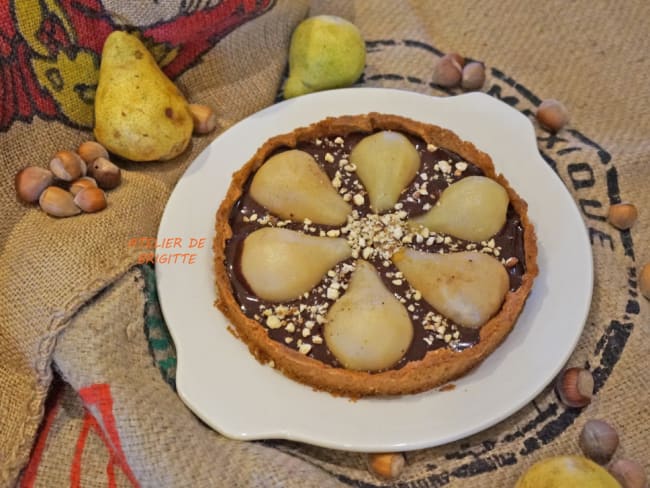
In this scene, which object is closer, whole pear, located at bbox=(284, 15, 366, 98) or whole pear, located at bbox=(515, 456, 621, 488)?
whole pear, located at bbox=(515, 456, 621, 488)

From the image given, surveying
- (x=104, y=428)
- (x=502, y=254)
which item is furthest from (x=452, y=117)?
(x=104, y=428)

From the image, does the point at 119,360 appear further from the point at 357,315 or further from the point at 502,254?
the point at 502,254

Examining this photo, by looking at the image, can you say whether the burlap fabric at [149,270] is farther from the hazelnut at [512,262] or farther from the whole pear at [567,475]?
the hazelnut at [512,262]

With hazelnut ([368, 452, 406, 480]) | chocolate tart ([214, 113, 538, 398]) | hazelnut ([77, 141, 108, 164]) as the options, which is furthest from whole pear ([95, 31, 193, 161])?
hazelnut ([368, 452, 406, 480])

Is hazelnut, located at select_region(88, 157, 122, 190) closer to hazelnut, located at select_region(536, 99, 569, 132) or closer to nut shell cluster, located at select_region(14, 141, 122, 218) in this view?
nut shell cluster, located at select_region(14, 141, 122, 218)

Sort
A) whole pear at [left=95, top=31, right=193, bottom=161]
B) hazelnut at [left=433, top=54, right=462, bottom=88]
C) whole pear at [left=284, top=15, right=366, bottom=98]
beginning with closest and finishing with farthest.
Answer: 1. whole pear at [left=95, top=31, right=193, bottom=161]
2. whole pear at [left=284, top=15, right=366, bottom=98]
3. hazelnut at [left=433, top=54, right=462, bottom=88]

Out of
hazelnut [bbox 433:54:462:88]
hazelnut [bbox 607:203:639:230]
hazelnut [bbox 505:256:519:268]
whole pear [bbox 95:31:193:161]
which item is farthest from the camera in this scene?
hazelnut [bbox 433:54:462:88]

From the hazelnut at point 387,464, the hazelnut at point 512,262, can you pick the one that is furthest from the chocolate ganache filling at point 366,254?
the hazelnut at point 387,464
